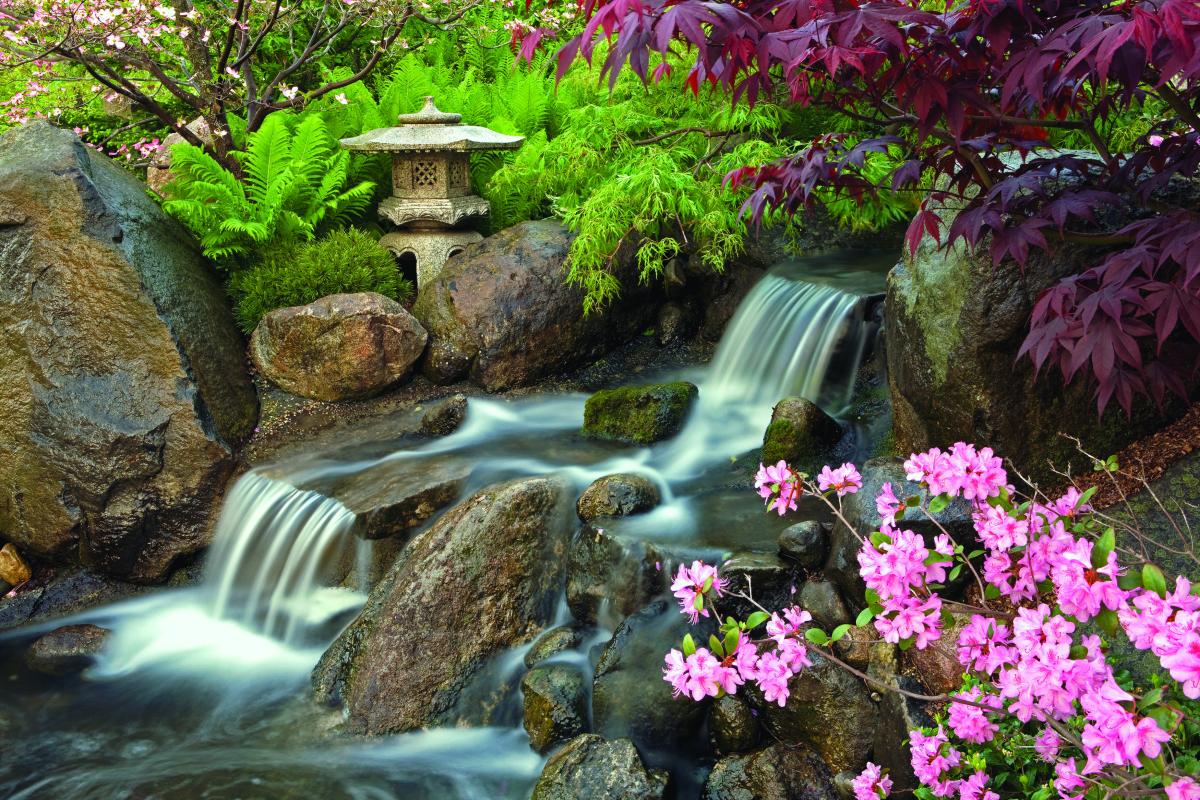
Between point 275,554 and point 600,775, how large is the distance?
121 inches

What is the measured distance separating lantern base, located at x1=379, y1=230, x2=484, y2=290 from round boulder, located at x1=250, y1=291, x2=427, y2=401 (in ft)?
3.02

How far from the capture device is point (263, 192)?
27.5 feet

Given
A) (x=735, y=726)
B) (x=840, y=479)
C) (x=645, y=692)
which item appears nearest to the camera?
(x=840, y=479)

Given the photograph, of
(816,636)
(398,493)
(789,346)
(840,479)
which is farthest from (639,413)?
(816,636)

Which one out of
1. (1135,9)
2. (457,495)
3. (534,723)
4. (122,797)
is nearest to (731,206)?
(457,495)

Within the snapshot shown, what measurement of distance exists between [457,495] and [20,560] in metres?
3.28

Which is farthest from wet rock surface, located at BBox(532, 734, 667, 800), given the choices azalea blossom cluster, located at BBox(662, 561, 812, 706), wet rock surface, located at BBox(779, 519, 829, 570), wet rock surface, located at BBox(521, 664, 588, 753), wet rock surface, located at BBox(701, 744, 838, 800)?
azalea blossom cluster, located at BBox(662, 561, 812, 706)

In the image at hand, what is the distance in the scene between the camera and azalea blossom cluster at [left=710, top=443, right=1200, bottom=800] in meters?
2.20

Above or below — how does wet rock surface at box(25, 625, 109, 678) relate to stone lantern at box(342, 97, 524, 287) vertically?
below

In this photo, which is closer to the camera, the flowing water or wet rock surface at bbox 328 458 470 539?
the flowing water

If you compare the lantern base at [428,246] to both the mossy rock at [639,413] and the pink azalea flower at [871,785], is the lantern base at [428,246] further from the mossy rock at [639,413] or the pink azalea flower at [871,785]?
the pink azalea flower at [871,785]

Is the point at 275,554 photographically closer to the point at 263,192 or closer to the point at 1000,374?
the point at 263,192

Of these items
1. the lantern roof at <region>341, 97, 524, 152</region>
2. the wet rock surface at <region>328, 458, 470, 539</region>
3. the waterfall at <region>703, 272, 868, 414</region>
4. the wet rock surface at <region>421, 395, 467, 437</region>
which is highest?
the lantern roof at <region>341, 97, 524, 152</region>

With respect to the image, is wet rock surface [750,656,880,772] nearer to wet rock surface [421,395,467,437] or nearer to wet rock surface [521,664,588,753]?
wet rock surface [521,664,588,753]
